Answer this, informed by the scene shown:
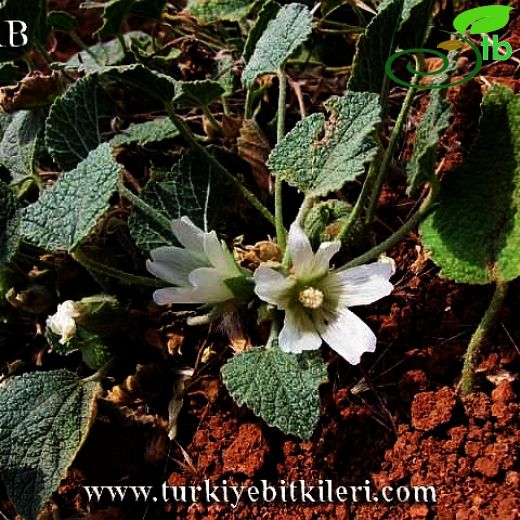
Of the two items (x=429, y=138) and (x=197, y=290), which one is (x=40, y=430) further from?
(x=429, y=138)

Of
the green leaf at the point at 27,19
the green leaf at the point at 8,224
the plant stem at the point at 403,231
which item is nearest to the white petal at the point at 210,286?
the plant stem at the point at 403,231

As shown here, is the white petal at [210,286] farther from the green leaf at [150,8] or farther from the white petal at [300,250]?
the green leaf at [150,8]

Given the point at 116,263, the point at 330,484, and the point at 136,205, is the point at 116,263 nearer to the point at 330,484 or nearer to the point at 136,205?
the point at 136,205

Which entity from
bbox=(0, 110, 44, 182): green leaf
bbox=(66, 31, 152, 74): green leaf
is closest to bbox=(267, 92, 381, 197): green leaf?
bbox=(0, 110, 44, 182): green leaf

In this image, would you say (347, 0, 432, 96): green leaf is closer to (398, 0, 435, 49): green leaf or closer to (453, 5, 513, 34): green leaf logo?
(398, 0, 435, 49): green leaf

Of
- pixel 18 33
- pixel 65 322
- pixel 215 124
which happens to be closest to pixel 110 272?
pixel 65 322
